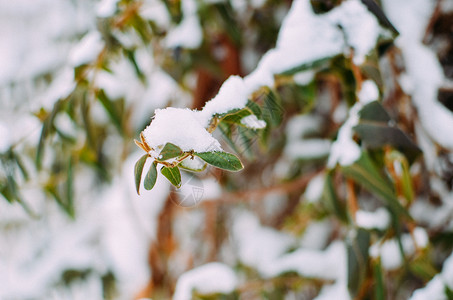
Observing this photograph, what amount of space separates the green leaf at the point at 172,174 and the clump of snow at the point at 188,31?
476 millimetres

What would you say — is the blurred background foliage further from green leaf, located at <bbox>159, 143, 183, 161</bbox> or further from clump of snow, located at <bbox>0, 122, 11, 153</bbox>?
green leaf, located at <bbox>159, 143, 183, 161</bbox>

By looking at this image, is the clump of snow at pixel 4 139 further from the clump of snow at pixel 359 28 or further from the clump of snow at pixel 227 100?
the clump of snow at pixel 359 28

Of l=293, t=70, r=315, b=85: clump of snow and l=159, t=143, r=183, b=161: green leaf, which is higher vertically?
l=159, t=143, r=183, b=161: green leaf

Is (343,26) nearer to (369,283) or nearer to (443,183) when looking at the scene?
(369,283)

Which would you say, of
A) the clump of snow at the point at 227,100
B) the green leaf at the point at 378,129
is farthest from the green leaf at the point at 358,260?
the clump of snow at the point at 227,100

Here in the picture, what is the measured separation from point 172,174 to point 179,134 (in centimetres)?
3

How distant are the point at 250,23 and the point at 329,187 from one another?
570mm

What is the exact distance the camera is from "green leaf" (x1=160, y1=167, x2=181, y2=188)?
0.87ft

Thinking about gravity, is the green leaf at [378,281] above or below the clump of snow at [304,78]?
below

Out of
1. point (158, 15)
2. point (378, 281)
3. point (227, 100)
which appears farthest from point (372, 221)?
point (158, 15)

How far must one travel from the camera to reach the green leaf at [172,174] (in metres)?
0.26

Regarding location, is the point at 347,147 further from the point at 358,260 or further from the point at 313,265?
the point at 313,265

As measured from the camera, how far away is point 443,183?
0.71 m

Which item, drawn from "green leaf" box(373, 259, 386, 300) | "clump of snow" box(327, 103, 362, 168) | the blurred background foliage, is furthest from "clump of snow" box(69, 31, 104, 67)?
"green leaf" box(373, 259, 386, 300)
